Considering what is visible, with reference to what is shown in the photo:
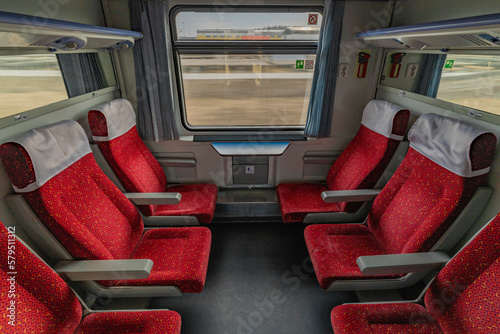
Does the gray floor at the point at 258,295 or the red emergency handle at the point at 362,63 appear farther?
the red emergency handle at the point at 362,63

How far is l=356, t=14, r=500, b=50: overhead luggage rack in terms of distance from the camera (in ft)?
3.88

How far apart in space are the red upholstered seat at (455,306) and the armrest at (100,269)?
1175 millimetres

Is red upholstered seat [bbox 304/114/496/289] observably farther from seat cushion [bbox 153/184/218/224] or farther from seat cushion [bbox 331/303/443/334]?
seat cushion [bbox 153/184/218/224]

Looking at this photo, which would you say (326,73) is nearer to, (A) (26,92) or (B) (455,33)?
(B) (455,33)

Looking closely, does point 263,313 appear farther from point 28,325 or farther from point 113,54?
point 113,54

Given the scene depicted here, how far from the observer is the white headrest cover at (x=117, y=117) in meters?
2.10

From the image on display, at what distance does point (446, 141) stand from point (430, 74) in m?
1.00

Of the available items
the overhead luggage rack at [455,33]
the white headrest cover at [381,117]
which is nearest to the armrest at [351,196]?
the white headrest cover at [381,117]

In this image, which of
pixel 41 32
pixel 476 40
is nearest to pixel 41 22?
pixel 41 32

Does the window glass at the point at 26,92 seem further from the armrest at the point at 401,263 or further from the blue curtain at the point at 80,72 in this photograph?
the armrest at the point at 401,263

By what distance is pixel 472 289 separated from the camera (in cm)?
127

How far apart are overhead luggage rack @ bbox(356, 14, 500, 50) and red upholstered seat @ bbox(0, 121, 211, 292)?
208 cm

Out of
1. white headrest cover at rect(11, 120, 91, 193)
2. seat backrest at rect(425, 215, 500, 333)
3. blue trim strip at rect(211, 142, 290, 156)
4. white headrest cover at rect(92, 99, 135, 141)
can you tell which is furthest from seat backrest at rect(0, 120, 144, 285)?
seat backrest at rect(425, 215, 500, 333)

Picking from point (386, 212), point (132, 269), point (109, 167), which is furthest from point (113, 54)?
point (386, 212)
